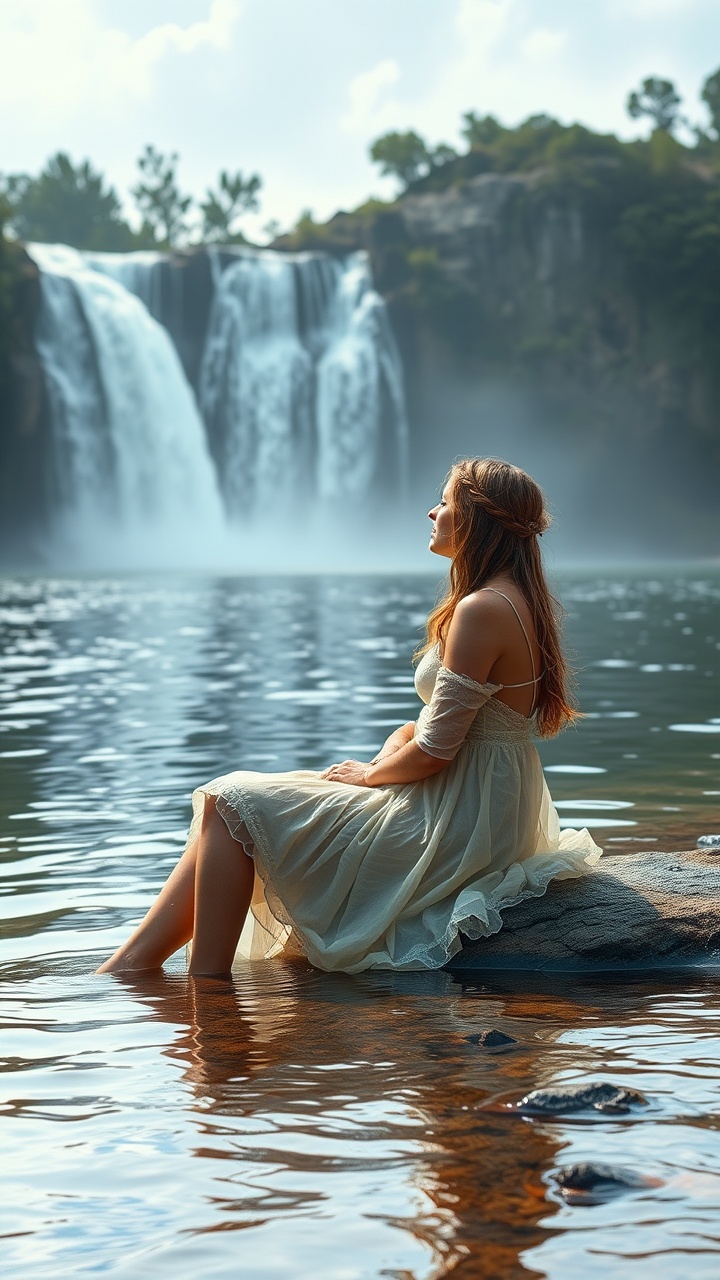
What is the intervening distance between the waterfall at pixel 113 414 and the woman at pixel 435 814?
51752 mm

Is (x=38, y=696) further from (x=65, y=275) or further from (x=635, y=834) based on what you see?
(x=65, y=275)

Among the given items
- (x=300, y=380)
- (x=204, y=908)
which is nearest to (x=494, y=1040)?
(x=204, y=908)

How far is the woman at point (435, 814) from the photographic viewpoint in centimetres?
471

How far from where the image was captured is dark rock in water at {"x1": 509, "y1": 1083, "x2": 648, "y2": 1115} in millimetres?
3408

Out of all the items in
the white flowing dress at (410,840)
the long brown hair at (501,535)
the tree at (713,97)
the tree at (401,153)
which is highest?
the tree at (713,97)

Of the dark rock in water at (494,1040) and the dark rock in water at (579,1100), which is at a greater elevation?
the dark rock in water at (579,1100)

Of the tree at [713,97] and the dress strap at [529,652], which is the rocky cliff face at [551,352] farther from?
the dress strap at [529,652]

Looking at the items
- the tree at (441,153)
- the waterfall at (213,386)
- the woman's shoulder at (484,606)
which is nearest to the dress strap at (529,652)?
the woman's shoulder at (484,606)

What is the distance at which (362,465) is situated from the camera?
206ft

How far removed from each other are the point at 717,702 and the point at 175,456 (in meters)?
45.8

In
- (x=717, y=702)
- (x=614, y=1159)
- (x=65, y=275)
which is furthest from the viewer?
(x=65, y=275)

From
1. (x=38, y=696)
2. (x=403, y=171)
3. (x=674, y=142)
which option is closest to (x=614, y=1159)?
(x=38, y=696)

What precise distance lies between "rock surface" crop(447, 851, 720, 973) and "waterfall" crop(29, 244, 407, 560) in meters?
51.8

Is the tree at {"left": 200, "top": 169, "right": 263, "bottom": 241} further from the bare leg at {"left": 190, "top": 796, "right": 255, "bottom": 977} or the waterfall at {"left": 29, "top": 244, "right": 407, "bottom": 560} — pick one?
the bare leg at {"left": 190, "top": 796, "right": 255, "bottom": 977}
